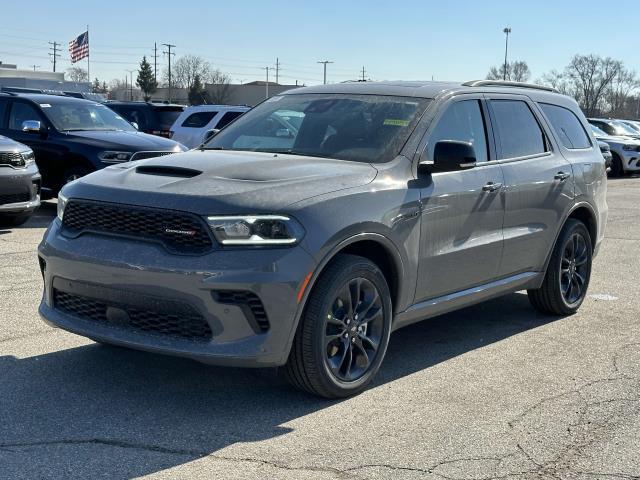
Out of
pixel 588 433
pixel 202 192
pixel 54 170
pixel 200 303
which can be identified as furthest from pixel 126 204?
pixel 54 170

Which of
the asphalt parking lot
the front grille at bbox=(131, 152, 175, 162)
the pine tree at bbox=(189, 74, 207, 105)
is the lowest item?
the asphalt parking lot

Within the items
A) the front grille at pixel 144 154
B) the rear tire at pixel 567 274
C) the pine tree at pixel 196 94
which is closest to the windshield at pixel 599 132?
the rear tire at pixel 567 274

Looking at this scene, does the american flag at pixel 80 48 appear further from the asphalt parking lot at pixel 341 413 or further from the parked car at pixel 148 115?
the asphalt parking lot at pixel 341 413

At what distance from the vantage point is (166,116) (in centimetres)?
1952

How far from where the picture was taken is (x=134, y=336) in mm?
4434

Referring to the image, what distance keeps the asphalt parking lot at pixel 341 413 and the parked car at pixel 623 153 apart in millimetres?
20512

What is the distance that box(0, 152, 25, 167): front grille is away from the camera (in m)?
10.1

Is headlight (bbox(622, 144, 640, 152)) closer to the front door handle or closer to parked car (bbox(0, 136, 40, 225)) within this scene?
parked car (bbox(0, 136, 40, 225))

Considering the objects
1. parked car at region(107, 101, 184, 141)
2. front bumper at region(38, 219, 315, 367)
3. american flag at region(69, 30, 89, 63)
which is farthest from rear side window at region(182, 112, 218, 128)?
american flag at region(69, 30, 89, 63)

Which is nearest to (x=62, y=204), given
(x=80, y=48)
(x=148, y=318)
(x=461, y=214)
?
(x=148, y=318)

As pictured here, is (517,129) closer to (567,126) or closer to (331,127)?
(567,126)

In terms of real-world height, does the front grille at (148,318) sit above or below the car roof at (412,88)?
below

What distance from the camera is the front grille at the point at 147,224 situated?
4320 millimetres

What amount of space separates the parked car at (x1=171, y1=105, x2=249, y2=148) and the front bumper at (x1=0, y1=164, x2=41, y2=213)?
298 inches
